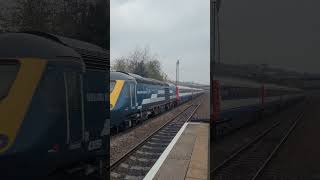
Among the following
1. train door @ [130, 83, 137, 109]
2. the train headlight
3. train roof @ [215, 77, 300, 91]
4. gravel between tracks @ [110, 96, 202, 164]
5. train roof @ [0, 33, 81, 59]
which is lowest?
gravel between tracks @ [110, 96, 202, 164]

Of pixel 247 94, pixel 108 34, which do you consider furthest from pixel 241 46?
pixel 108 34

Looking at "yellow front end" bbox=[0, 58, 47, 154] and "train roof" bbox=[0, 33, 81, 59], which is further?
"train roof" bbox=[0, 33, 81, 59]

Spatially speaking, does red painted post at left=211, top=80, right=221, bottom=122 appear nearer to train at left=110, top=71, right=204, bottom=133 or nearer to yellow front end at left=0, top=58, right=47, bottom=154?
yellow front end at left=0, top=58, right=47, bottom=154

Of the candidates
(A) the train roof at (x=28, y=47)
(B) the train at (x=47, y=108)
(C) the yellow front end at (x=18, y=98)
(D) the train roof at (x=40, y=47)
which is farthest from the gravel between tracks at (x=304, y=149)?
(C) the yellow front end at (x=18, y=98)

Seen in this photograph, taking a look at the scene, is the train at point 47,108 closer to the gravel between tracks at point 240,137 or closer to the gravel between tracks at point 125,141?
the gravel between tracks at point 240,137

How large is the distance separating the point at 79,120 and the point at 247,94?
309 centimetres

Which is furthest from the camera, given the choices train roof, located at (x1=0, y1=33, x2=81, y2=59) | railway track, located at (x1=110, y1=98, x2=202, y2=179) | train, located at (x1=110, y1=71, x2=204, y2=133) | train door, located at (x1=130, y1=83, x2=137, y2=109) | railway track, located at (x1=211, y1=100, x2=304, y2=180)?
train door, located at (x1=130, y1=83, x2=137, y2=109)

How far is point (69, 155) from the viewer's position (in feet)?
21.1

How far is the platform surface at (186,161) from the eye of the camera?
9.24m

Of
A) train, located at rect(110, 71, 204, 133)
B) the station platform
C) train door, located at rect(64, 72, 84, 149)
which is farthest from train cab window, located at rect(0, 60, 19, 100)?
train, located at rect(110, 71, 204, 133)

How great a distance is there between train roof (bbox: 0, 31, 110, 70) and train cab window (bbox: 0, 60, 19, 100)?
15 cm

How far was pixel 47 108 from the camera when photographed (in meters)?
6.03

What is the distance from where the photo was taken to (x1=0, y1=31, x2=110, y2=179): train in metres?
5.64

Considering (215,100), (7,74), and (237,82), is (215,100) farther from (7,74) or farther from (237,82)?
(7,74)
